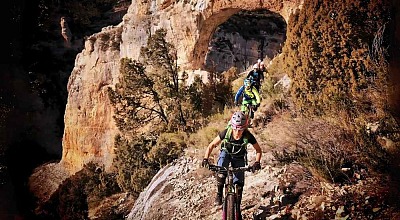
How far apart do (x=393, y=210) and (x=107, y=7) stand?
764 centimetres

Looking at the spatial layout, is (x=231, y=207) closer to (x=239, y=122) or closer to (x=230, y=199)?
(x=230, y=199)

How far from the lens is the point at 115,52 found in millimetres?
8344

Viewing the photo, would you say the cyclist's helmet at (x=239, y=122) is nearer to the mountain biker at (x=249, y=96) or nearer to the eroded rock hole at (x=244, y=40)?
the mountain biker at (x=249, y=96)

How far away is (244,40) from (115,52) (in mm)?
3348

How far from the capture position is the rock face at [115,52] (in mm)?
6758

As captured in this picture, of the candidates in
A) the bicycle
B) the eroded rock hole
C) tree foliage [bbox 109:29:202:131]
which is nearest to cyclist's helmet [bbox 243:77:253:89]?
tree foliage [bbox 109:29:202:131]

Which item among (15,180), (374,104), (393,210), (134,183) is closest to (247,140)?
(393,210)

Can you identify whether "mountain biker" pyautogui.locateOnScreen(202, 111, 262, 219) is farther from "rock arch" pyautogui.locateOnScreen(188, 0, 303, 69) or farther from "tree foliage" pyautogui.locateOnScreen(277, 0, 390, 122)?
"rock arch" pyautogui.locateOnScreen(188, 0, 303, 69)

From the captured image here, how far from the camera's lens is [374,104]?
11.5ft

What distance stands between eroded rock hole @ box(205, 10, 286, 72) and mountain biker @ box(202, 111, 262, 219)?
670 cm

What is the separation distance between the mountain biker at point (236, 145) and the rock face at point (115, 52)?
349 centimetres

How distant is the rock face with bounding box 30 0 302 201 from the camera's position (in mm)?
6758

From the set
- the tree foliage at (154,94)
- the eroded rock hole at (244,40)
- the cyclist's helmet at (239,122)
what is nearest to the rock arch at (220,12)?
the tree foliage at (154,94)

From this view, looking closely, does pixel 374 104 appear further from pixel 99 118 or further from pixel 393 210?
pixel 99 118
